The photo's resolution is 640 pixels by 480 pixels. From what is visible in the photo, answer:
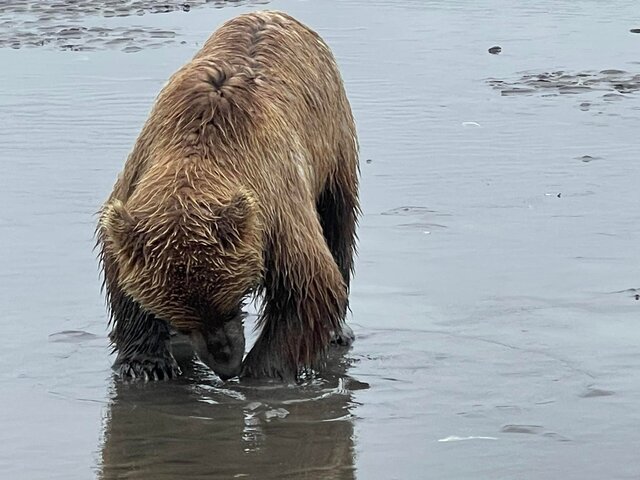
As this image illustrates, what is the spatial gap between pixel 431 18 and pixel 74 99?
18.4ft

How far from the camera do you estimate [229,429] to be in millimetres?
6434

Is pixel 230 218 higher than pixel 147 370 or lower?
higher

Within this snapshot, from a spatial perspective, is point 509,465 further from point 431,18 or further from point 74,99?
point 431,18

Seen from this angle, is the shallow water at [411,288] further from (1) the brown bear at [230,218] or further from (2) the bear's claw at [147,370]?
(1) the brown bear at [230,218]

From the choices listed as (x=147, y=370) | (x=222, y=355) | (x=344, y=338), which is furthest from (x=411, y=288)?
(x=222, y=355)

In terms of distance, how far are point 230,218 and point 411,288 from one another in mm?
2261

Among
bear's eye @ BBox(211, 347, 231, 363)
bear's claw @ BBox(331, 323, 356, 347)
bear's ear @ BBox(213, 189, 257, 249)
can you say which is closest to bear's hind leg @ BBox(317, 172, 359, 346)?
bear's claw @ BBox(331, 323, 356, 347)

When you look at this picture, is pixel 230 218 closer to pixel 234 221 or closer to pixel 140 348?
pixel 234 221

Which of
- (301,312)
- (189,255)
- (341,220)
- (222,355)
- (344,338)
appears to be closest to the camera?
(189,255)

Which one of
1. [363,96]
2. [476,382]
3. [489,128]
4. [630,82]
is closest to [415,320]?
[476,382]

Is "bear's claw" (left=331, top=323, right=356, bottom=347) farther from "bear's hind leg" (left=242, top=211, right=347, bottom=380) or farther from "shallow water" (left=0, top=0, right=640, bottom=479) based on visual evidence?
"bear's hind leg" (left=242, top=211, right=347, bottom=380)

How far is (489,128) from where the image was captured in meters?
12.0

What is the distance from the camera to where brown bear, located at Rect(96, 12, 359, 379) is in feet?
20.7

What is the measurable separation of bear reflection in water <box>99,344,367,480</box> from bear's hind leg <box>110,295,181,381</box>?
0.07 m
